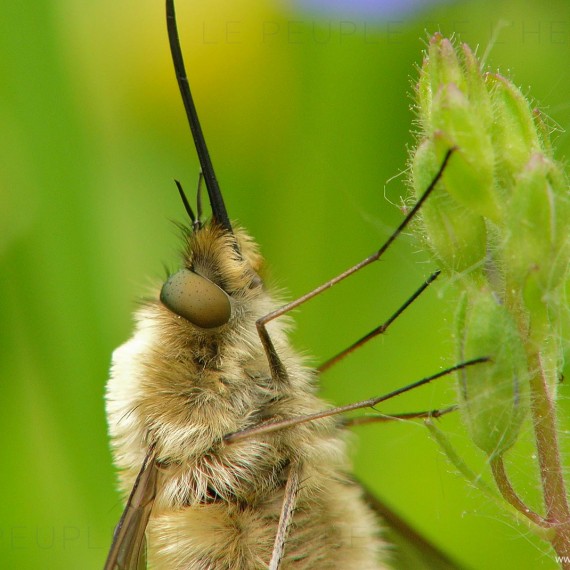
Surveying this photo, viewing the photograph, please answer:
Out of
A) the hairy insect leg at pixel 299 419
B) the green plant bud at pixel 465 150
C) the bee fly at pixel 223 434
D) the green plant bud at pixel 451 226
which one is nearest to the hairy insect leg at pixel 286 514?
the bee fly at pixel 223 434

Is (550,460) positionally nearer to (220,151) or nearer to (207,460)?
(207,460)

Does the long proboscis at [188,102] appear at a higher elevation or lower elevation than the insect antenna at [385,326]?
higher

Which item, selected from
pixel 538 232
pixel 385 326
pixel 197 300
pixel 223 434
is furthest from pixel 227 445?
pixel 538 232

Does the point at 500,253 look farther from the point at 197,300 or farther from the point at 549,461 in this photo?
the point at 197,300

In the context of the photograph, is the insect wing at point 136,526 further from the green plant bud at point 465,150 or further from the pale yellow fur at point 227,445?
the green plant bud at point 465,150

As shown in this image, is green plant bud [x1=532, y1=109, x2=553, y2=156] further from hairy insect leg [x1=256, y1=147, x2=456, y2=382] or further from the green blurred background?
the green blurred background

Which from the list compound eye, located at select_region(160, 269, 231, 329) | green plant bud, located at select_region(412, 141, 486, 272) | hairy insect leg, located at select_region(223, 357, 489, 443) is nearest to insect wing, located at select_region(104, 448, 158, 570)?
hairy insect leg, located at select_region(223, 357, 489, 443)
